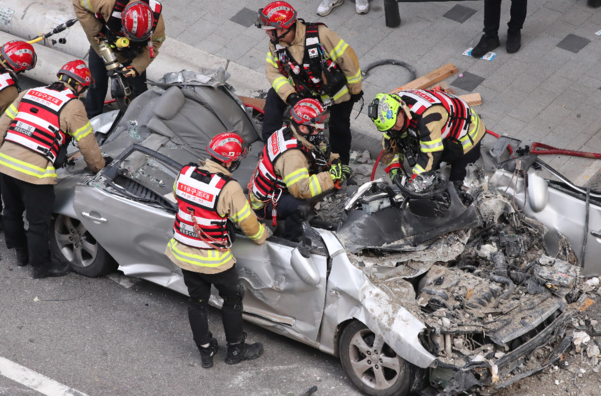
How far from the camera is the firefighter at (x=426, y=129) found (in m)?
5.56

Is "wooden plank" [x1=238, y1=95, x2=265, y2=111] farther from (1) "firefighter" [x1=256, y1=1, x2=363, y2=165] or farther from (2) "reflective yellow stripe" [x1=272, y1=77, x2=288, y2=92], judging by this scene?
(2) "reflective yellow stripe" [x1=272, y1=77, x2=288, y2=92]

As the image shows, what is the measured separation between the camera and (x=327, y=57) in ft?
→ 21.2

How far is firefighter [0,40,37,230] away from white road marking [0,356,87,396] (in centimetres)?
232

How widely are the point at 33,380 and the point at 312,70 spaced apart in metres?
3.48

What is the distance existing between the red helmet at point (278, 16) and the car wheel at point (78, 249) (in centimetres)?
237

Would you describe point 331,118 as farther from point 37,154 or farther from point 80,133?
point 37,154

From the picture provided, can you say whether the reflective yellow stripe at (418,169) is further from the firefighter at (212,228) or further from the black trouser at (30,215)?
the black trouser at (30,215)

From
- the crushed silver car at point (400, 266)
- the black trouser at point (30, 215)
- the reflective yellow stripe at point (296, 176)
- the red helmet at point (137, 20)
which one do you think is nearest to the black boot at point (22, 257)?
the black trouser at point (30, 215)

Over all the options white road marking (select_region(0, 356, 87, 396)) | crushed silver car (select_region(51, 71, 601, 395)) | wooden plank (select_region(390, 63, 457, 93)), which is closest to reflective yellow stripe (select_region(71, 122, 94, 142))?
crushed silver car (select_region(51, 71, 601, 395))

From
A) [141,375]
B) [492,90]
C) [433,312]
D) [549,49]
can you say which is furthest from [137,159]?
[549,49]

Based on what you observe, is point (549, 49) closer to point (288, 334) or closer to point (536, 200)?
point (536, 200)

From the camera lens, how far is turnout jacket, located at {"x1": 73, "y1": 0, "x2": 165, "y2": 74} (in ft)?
23.6

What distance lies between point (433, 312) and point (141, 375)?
7.29 feet

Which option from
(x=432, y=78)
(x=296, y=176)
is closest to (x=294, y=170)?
(x=296, y=176)
